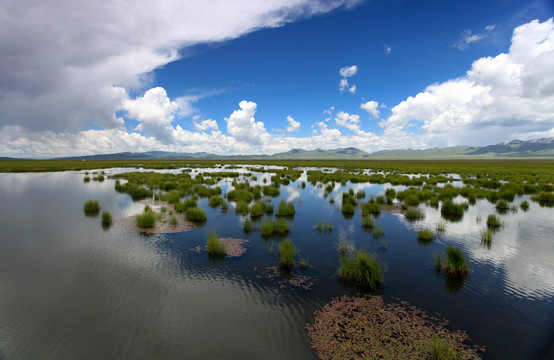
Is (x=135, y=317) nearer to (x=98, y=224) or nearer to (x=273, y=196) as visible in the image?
(x=98, y=224)

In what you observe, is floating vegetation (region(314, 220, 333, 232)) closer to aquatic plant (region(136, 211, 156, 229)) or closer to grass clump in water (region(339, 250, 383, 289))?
grass clump in water (region(339, 250, 383, 289))

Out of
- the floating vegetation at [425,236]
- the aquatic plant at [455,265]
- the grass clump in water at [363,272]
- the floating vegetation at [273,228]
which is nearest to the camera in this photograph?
the grass clump in water at [363,272]

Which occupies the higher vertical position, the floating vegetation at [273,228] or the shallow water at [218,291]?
the floating vegetation at [273,228]

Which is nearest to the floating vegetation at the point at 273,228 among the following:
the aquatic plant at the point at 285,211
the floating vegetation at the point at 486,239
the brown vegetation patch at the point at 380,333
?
the aquatic plant at the point at 285,211

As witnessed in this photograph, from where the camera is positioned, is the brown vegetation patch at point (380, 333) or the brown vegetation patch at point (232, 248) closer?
the brown vegetation patch at point (380, 333)

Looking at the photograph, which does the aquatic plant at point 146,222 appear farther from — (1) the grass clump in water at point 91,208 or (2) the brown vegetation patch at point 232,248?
(1) the grass clump in water at point 91,208

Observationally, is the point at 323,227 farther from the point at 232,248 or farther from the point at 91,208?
the point at 91,208

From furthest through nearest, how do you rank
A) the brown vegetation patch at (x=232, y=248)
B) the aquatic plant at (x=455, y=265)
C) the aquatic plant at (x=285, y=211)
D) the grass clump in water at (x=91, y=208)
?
the grass clump in water at (x=91, y=208), the aquatic plant at (x=285, y=211), the brown vegetation patch at (x=232, y=248), the aquatic plant at (x=455, y=265)

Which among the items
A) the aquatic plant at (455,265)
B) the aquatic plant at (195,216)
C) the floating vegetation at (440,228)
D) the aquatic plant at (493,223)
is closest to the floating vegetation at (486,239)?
the floating vegetation at (440,228)

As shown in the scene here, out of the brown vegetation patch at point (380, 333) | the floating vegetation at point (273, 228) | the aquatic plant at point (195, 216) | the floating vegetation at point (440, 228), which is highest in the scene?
the aquatic plant at point (195, 216)

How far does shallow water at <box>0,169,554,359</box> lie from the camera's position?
640 cm

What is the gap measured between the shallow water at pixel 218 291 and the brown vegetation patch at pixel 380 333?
41 centimetres

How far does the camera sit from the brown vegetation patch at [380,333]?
19.7 ft

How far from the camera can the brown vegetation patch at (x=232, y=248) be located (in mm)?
12055
